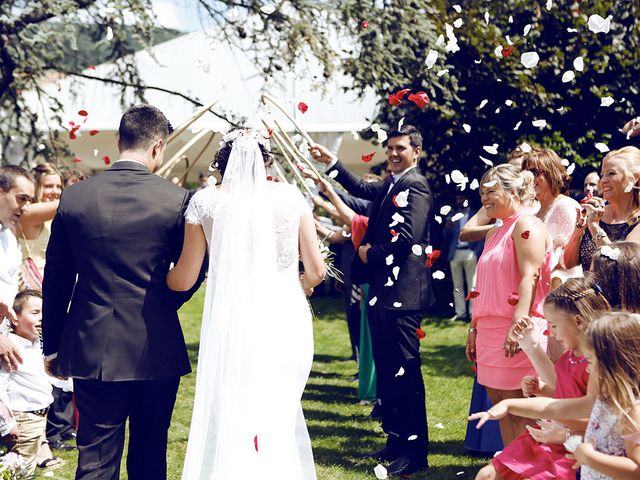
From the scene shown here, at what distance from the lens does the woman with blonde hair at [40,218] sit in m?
6.39

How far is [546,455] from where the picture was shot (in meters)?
3.79

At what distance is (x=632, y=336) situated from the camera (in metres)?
3.28

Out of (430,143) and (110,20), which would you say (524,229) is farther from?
(430,143)

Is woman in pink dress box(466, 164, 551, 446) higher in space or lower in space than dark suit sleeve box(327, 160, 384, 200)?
lower

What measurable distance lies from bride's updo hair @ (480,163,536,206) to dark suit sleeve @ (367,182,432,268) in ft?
2.41

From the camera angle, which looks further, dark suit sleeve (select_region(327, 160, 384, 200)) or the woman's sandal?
dark suit sleeve (select_region(327, 160, 384, 200))

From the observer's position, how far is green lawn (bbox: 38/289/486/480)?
5887 millimetres

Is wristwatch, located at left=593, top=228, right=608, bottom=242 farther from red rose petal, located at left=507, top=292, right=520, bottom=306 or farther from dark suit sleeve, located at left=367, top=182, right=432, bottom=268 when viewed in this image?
dark suit sleeve, located at left=367, top=182, right=432, bottom=268

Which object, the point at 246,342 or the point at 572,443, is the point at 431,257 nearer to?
the point at 246,342

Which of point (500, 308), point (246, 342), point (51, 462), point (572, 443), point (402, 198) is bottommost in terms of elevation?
point (51, 462)

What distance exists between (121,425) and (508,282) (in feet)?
7.56

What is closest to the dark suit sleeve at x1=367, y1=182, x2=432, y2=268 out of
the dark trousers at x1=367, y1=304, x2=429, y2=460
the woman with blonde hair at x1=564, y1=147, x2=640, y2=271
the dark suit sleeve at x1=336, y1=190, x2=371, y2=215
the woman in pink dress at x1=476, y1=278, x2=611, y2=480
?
the dark trousers at x1=367, y1=304, x2=429, y2=460

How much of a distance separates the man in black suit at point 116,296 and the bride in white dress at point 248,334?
17 cm

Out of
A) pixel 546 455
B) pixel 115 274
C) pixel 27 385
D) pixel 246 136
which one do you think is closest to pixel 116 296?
pixel 115 274
